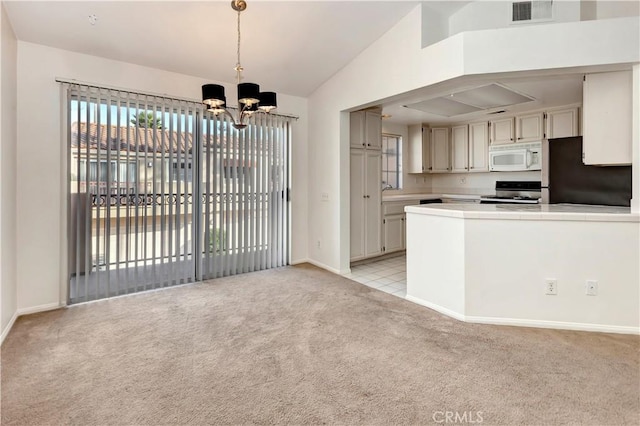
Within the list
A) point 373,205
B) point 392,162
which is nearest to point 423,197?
point 392,162

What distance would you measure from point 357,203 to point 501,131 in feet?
9.83

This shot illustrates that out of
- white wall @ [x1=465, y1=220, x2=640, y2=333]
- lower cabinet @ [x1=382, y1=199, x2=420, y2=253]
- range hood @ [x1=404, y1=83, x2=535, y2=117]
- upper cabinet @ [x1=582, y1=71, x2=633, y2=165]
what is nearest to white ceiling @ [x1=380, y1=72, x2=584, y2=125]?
range hood @ [x1=404, y1=83, x2=535, y2=117]

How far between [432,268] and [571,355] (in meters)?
1.22

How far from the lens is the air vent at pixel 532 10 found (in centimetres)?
304

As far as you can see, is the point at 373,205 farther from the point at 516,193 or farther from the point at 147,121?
the point at 147,121

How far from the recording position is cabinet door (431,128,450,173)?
21.0 feet

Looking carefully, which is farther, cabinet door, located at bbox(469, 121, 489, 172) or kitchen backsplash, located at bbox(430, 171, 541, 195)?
cabinet door, located at bbox(469, 121, 489, 172)

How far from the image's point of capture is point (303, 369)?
2.10 metres

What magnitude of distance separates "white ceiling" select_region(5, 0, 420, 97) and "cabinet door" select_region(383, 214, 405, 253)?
8.43 feet

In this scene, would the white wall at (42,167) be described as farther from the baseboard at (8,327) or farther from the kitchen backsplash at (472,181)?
the kitchen backsplash at (472,181)

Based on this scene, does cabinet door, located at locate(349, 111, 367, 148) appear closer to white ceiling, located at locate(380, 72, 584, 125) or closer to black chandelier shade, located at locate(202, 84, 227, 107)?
white ceiling, located at locate(380, 72, 584, 125)

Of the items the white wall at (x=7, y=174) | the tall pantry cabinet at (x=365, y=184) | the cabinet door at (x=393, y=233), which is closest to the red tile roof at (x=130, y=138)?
the white wall at (x=7, y=174)

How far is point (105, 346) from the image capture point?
2.42m

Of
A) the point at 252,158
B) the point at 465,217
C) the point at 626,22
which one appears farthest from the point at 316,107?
the point at 626,22
